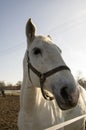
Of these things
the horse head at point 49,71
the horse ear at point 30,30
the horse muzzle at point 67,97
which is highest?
the horse ear at point 30,30

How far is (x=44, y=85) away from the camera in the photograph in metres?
4.04

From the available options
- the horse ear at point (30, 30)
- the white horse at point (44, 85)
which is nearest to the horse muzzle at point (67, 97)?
the white horse at point (44, 85)

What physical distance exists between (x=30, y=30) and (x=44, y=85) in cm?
99

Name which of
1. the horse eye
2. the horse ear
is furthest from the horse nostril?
the horse ear

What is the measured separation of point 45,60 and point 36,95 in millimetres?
771

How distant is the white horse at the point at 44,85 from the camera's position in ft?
11.7

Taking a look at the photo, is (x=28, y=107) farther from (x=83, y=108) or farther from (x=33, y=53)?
(x=83, y=108)

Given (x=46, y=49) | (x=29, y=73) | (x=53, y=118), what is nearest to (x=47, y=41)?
(x=46, y=49)

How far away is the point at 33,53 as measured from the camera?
14.0ft

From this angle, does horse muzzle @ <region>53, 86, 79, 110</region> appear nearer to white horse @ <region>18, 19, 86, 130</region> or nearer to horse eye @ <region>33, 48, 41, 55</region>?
white horse @ <region>18, 19, 86, 130</region>

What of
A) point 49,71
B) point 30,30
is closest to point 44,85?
point 49,71

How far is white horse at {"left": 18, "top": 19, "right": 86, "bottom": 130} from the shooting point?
140 inches

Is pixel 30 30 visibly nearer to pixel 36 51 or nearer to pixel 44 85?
pixel 36 51

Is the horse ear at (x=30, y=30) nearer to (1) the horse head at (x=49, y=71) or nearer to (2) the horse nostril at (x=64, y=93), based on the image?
(1) the horse head at (x=49, y=71)
